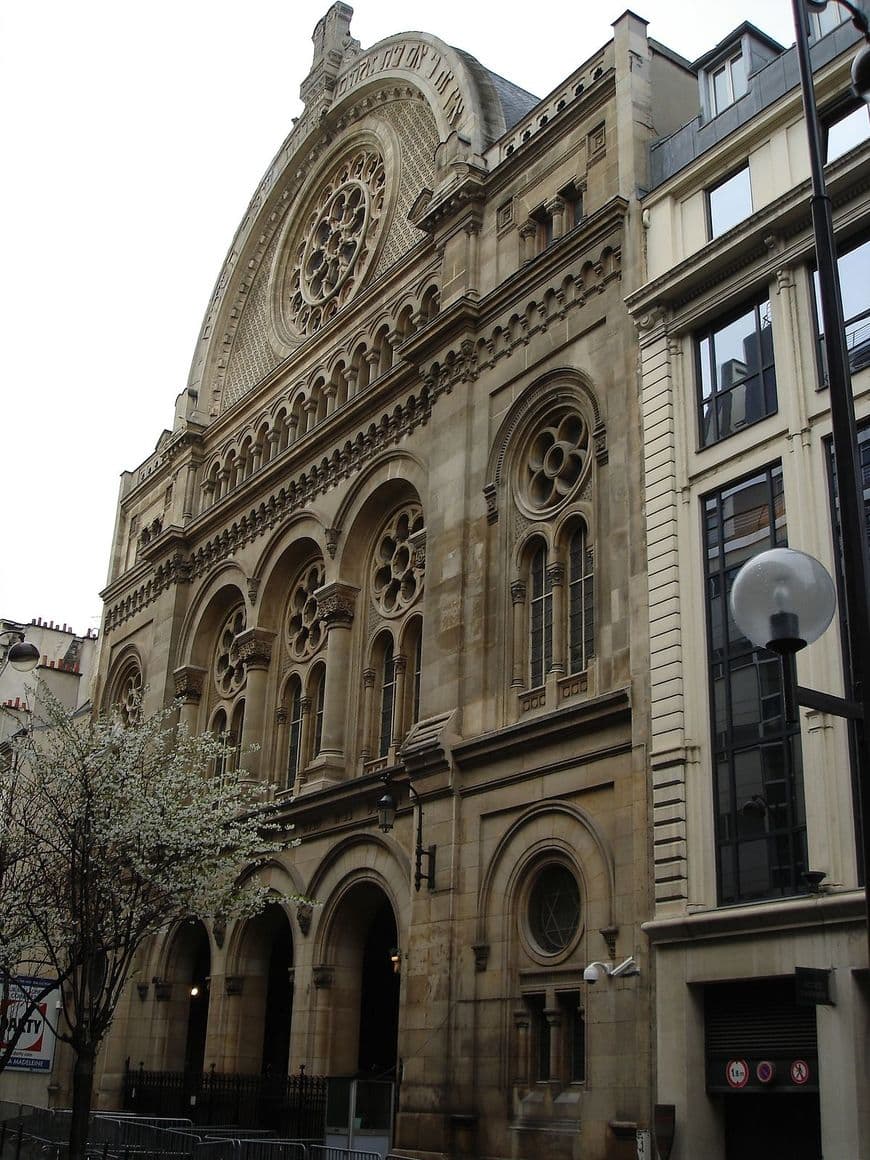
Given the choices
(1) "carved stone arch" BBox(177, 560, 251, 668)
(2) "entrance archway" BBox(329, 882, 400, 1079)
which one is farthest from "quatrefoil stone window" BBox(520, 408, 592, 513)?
(1) "carved stone arch" BBox(177, 560, 251, 668)

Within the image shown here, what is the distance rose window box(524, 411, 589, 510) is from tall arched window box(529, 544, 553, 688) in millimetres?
1212

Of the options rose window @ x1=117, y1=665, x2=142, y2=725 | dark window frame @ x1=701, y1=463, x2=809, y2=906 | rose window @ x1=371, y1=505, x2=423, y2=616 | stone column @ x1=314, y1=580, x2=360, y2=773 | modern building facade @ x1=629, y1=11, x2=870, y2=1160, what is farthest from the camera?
rose window @ x1=117, y1=665, x2=142, y2=725

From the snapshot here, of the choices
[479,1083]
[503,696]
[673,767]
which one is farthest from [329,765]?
[673,767]

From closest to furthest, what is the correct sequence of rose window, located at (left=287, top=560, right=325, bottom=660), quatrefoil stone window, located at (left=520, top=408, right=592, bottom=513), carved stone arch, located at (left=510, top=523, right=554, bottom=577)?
quatrefoil stone window, located at (left=520, top=408, right=592, bottom=513) → carved stone arch, located at (left=510, top=523, right=554, bottom=577) → rose window, located at (left=287, top=560, right=325, bottom=660)

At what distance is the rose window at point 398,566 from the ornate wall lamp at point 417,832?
6.14 meters

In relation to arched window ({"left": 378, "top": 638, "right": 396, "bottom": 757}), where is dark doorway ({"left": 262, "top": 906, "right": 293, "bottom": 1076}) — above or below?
below

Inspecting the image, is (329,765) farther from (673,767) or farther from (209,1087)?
(673,767)

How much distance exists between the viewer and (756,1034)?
1950 cm

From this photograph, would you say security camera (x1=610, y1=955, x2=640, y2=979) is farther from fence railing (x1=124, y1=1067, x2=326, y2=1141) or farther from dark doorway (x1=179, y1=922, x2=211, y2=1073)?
dark doorway (x1=179, y1=922, x2=211, y2=1073)

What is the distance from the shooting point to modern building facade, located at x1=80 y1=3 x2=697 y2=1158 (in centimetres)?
2366

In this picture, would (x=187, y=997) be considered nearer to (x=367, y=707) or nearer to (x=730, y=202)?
(x=367, y=707)

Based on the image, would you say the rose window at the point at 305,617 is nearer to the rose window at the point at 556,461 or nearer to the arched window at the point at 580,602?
the rose window at the point at 556,461

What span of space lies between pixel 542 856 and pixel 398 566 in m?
10.7

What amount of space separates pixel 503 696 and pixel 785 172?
446 inches
